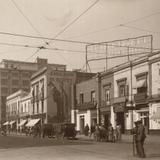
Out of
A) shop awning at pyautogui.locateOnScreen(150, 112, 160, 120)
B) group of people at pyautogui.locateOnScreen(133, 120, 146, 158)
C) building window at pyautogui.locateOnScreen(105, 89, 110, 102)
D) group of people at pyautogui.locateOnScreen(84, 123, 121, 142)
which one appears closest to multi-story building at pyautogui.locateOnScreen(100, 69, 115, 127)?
building window at pyautogui.locateOnScreen(105, 89, 110, 102)

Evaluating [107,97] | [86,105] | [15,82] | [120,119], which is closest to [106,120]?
[107,97]

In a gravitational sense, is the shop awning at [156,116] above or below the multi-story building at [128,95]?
below

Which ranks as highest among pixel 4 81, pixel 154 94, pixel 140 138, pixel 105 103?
pixel 4 81

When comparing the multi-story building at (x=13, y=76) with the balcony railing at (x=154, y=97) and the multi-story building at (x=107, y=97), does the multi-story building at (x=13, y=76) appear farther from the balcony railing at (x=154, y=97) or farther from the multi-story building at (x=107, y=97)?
the balcony railing at (x=154, y=97)

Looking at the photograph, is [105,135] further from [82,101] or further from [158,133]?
[82,101]

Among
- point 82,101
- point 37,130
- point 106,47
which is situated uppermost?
point 106,47

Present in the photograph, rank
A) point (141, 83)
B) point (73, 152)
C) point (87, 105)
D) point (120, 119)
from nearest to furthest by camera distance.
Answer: point (73, 152)
point (141, 83)
point (120, 119)
point (87, 105)

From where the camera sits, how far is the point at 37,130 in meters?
47.8

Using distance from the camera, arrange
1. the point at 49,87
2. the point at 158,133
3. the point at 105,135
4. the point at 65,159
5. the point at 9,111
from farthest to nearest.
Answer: the point at 9,111 < the point at 49,87 < the point at 158,133 < the point at 105,135 < the point at 65,159

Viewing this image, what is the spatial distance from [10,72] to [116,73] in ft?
271

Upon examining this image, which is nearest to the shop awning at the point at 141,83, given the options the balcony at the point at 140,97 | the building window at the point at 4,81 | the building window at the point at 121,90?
the balcony at the point at 140,97

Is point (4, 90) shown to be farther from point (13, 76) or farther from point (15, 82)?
point (13, 76)

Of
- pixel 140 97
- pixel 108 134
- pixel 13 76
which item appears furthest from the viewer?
pixel 13 76

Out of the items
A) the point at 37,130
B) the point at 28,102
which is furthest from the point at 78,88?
the point at 28,102
